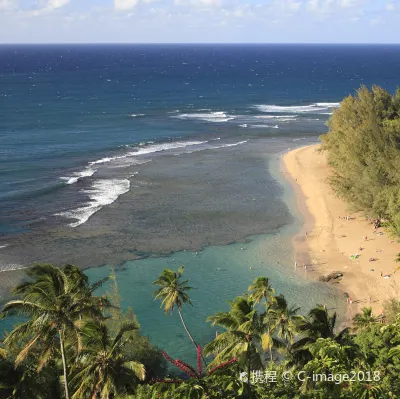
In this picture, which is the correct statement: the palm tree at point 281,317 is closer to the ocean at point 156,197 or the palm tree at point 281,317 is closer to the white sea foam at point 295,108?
the ocean at point 156,197

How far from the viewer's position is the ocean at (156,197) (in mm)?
42312

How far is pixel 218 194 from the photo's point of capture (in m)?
63.8

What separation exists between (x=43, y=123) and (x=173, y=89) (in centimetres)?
6900

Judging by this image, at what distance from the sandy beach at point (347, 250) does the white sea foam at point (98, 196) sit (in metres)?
23.1

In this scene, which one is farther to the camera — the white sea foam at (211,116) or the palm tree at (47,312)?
the white sea foam at (211,116)

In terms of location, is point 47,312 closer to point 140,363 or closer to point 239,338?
point 140,363

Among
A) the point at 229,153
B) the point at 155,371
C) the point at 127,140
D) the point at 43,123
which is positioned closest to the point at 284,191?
the point at 229,153

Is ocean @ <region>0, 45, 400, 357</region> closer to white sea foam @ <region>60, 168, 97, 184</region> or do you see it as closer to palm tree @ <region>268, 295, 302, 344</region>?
white sea foam @ <region>60, 168, 97, 184</region>

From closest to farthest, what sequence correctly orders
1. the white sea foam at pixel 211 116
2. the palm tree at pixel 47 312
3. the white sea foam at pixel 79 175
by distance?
the palm tree at pixel 47 312, the white sea foam at pixel 79 175, the white sea foam at pixel 211 116

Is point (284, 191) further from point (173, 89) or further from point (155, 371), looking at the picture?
point (173, 89)

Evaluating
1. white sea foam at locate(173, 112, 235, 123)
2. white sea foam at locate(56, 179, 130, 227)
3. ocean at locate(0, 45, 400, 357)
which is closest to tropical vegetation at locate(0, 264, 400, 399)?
ocean at locate(0, 45, 400, 357)

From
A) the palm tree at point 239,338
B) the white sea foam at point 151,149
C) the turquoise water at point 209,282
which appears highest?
the white sea foam at point 151,149

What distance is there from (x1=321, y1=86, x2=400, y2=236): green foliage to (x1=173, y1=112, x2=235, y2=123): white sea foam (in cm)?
4704

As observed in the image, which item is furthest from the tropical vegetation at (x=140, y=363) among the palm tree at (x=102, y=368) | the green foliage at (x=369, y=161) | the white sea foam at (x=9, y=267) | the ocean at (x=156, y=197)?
the green foliage at (x=369, y=161)
